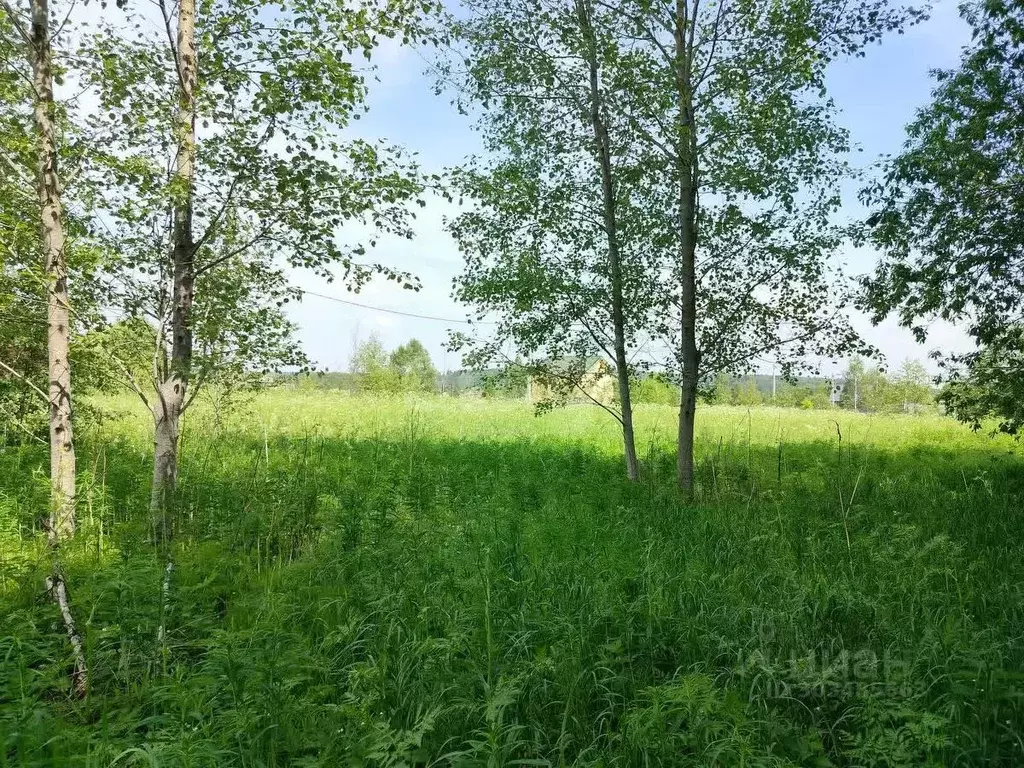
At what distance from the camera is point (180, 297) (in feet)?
20.3

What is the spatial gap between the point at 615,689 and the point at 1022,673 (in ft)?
7.09

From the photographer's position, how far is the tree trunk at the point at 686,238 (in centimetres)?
845

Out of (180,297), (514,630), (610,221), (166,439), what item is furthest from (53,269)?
(610,221)

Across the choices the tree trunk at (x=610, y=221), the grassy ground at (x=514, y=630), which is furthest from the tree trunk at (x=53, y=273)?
the tree trunk at (x=610, y=221)

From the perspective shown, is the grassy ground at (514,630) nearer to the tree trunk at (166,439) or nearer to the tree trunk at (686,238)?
the tree trunk at (166,439)

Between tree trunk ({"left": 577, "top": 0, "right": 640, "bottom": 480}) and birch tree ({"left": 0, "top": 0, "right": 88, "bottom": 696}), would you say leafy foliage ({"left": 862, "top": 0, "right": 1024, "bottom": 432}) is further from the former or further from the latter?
birch tree ({"left": 0, "top": 0, "right": 88, "bottom": 696})

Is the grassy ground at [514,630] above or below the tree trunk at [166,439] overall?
below

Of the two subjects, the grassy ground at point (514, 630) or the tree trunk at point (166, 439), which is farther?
the tree trunk at point (166, 439)

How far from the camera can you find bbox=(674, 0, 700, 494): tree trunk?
27.7ft

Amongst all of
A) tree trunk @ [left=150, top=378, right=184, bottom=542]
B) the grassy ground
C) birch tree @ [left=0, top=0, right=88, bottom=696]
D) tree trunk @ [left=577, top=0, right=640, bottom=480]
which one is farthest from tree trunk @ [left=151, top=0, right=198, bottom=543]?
tree trunk @ [left=577, top=0, right=640, bottom=480]

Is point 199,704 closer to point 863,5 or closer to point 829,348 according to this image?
point 829,348

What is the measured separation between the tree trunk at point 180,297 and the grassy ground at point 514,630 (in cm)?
50

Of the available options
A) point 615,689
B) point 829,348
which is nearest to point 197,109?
point 615,689

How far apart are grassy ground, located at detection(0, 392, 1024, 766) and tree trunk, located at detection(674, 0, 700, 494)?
99cm
